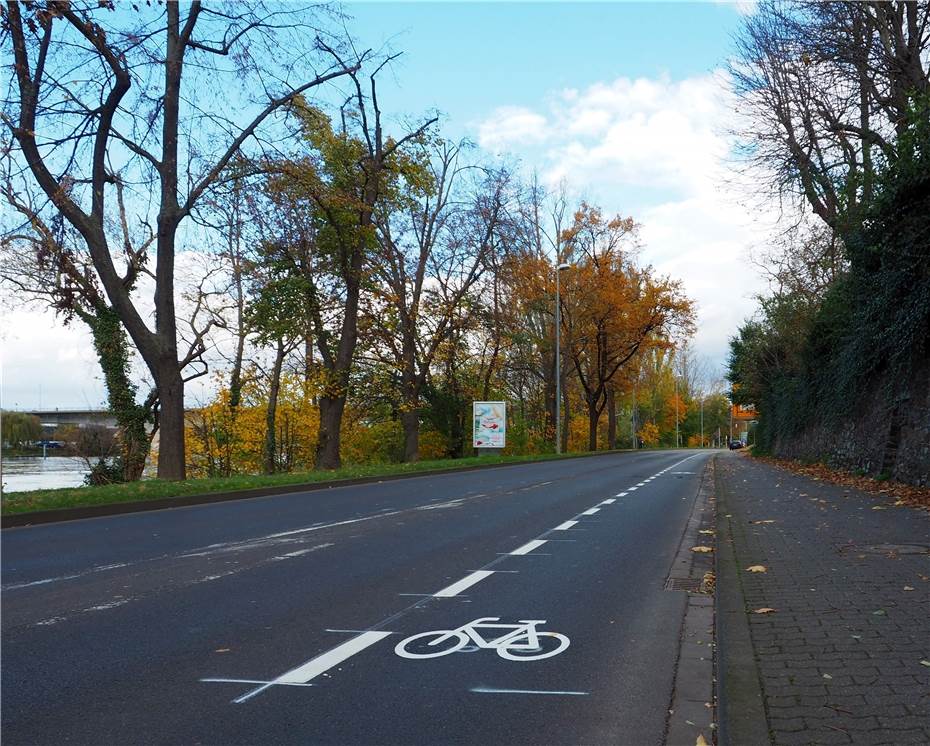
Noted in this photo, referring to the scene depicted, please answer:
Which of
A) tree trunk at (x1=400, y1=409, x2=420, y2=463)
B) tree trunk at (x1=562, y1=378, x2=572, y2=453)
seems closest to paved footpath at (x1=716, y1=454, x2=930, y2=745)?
tree trunk at (x1=400, y1=409, x2=420, y2=463)

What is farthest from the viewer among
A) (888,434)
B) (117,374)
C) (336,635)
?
(117,374)

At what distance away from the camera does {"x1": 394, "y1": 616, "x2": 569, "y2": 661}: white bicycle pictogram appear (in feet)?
16.8

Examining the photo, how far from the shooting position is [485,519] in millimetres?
12992

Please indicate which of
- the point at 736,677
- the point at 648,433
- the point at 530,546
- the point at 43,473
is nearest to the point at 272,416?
the point at 43,473

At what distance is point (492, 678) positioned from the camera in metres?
4.63

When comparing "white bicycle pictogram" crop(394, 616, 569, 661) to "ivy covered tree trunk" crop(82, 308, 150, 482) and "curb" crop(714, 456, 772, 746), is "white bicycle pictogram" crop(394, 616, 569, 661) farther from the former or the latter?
"ivy covered tree trunk" crop(82, 308, 150, 482)

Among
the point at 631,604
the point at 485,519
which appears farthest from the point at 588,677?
the point at 485,519

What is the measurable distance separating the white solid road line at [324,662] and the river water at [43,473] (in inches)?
573

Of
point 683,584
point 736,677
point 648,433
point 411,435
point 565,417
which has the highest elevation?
point 565,417

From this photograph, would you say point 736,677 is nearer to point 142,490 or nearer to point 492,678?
point 492,678

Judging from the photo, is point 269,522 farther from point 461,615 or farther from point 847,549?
point 847,549

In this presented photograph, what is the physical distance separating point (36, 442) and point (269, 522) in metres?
30.0

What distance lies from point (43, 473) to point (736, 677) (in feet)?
89.5

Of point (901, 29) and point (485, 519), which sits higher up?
point (901, 29)
